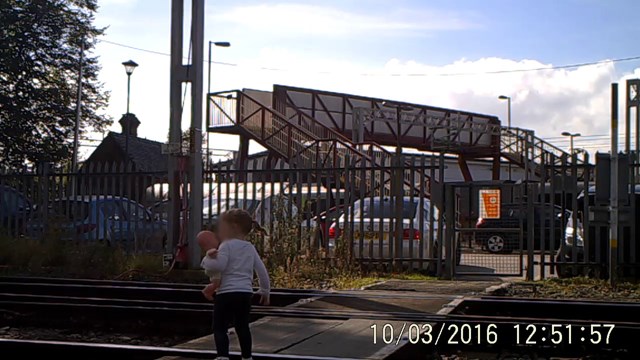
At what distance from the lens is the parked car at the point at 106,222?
1588 centimetres

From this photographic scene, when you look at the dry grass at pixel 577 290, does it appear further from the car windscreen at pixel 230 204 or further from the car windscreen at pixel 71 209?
the car windscreen at pixel 71 209

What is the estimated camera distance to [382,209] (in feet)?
46.3

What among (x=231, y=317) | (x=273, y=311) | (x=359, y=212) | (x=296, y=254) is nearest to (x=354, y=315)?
(x=273, y=311)

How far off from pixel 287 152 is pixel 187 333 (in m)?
21.9

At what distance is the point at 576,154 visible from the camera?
1320 cm

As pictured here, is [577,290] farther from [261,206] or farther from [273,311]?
[261,206]

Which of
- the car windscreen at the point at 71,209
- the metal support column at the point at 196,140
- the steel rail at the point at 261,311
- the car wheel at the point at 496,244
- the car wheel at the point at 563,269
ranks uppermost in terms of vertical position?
the metal support column at the point at 196,140

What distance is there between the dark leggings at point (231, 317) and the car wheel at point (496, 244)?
881 centimetres

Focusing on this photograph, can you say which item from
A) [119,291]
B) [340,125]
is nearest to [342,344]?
[119,291]

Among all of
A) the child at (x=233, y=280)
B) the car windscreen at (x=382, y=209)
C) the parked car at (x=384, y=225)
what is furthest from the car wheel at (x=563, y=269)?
the child at (x=233, y=280)

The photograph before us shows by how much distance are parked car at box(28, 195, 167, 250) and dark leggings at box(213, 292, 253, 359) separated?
967 cm

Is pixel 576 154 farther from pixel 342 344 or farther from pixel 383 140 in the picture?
pixel 383 140

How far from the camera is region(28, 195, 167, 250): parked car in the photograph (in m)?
15.9

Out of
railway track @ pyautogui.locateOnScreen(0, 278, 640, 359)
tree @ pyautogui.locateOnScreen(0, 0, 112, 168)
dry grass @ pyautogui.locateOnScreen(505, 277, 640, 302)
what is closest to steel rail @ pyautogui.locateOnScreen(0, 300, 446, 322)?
railway track @ pyautogui.locateOnScreen(0, 278, 640, 359)
